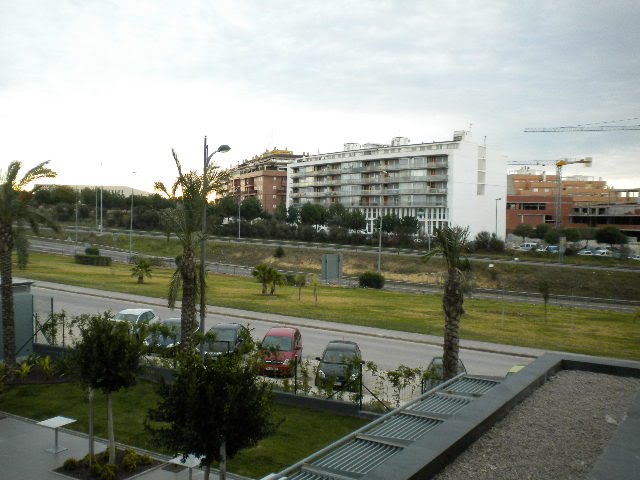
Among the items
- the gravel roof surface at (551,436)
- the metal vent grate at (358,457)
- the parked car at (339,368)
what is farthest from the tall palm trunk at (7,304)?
the gravel roof surface at (551,436)

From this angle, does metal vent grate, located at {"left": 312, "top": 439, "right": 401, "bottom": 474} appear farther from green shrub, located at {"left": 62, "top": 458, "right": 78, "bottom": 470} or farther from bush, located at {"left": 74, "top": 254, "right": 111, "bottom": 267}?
bush, located at {"left": 74, "top": 254, "right": 111, "bottom": 267}

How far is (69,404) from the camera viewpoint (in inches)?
597

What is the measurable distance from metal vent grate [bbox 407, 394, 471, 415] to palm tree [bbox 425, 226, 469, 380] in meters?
5.16

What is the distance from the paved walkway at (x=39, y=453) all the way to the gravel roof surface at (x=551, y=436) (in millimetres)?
5383

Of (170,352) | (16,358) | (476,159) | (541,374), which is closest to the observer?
(541,374)

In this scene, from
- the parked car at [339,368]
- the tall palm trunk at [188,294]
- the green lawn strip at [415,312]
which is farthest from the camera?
the green lawn strip at [415,312]

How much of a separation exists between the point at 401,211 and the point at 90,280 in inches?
2328

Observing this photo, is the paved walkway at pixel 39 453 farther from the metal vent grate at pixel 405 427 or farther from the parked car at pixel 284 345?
the parked car at pixel 284 345

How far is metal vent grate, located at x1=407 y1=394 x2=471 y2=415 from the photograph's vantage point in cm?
917

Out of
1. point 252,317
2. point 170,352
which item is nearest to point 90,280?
point 252,317

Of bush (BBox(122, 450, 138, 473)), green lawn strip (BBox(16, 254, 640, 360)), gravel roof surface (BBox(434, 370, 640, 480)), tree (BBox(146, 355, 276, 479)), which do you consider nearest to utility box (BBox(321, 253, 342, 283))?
green lawn strip (BBox(16, 254, 640, 360))

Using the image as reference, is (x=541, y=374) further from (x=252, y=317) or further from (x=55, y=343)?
(x=252, y=317)

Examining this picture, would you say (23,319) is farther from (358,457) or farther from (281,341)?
(358,457)

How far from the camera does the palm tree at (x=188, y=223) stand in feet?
53.9
